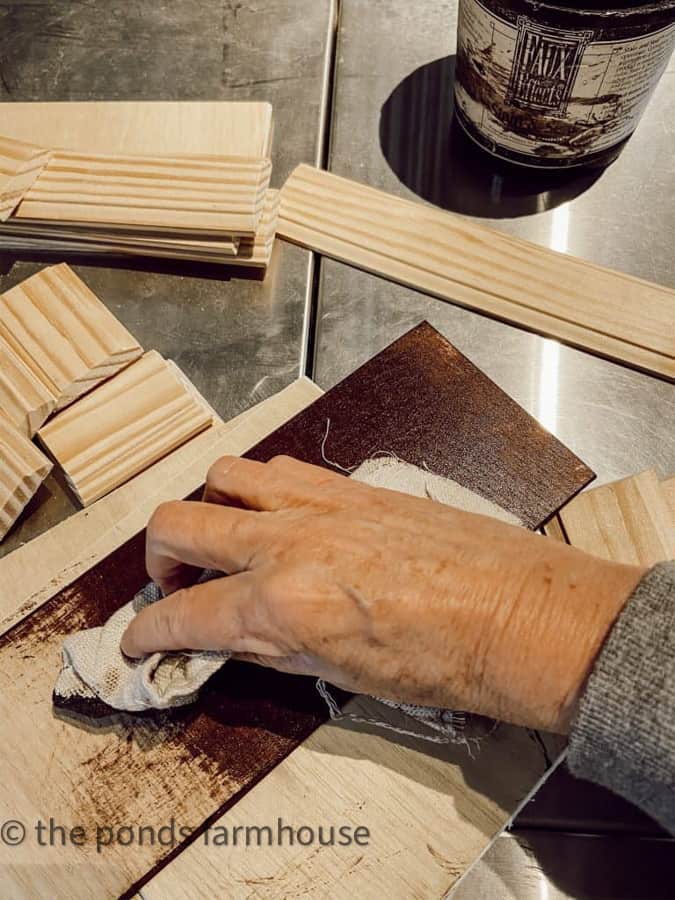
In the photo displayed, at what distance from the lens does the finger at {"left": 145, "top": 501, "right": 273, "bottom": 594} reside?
0.77 meters

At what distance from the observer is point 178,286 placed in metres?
1.28

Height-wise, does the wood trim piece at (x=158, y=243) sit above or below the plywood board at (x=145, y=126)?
below

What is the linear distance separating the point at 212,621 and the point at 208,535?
92 mm

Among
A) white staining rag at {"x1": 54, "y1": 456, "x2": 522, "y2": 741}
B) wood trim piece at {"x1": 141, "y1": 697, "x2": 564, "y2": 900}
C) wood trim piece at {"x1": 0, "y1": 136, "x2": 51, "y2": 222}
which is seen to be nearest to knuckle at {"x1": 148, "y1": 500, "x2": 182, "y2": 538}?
white staining rag at {"x1": 54, "y1": 456, "x2": 522, "y2": 741}

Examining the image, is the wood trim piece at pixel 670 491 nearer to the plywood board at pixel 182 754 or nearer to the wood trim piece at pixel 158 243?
the plywood board at pixel 182 754

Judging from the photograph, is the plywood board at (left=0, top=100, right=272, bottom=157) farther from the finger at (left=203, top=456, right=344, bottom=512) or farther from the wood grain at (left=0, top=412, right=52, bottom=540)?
the finger at (left=203, top=456, right=344, bottom=512)

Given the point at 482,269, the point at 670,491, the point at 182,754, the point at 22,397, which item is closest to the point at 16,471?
the point at 22,397

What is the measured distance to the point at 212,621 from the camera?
0.76m

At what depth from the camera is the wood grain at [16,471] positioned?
1034 millimetres

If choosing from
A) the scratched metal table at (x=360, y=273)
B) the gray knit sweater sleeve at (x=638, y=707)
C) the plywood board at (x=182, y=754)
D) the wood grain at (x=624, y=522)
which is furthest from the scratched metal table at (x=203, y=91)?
the gray knit sweater sleeve at (x=638, y=707)

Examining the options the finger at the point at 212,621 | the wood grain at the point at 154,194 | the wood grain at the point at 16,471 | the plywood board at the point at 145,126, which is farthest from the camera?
the plywood board at the point at 145,126

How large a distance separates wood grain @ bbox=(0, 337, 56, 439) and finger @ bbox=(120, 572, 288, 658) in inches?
16.9

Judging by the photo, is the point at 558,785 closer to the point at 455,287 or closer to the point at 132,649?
the point at 132,649

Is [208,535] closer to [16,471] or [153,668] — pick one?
[153,668]
